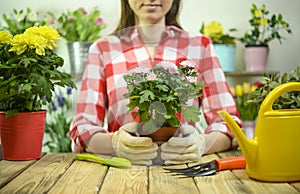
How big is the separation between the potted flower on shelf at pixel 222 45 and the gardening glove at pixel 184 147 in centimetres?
149

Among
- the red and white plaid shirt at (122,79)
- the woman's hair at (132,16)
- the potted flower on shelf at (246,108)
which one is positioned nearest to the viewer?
the red and white plaid shirt at (122,79)

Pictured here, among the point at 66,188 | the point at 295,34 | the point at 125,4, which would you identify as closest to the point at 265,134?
the point at 66,188

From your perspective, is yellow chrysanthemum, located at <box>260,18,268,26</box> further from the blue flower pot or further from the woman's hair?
the woman's hair

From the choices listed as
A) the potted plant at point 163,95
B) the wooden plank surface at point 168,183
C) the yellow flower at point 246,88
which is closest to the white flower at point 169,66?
the potted plant at point 163,95

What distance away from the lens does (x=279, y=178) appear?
0.99 metres

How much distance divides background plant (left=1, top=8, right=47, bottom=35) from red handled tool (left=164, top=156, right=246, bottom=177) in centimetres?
177

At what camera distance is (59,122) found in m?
2.74

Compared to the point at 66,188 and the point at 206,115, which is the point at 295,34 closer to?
the point at 206,115

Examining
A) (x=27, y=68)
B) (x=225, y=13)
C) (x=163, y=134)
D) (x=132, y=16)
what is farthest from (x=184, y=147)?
(x=225, y=13)

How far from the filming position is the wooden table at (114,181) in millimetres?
938

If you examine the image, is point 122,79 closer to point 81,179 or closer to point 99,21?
point 81,179

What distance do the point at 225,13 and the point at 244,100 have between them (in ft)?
1.81

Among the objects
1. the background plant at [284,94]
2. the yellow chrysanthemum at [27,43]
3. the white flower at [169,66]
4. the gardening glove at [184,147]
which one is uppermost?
the yellow chrysanthemum at [27,43]

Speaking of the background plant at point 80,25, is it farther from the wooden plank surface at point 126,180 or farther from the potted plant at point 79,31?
the wooden plank surface at point 126,180
